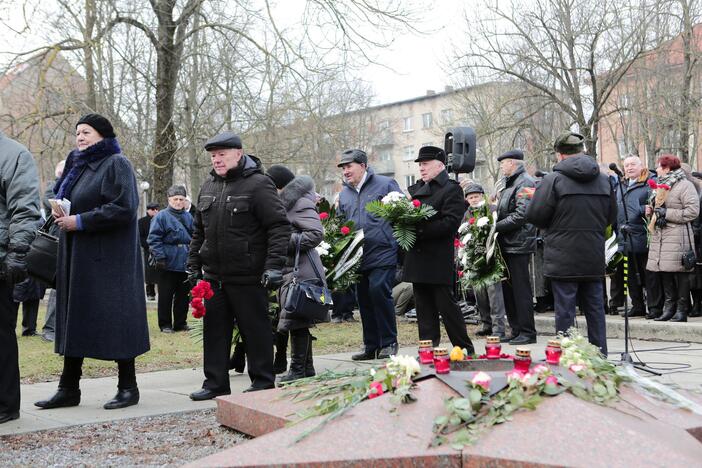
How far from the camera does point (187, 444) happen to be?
18.9 feet

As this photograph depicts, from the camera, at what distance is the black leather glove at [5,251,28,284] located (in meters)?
6.26

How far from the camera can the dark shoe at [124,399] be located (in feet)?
23.0

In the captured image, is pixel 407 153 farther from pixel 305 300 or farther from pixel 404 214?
pixel 305 300

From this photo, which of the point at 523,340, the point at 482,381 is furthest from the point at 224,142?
the point at 523,340

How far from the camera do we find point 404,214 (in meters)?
8.29

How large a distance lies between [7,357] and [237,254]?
72.0 inches

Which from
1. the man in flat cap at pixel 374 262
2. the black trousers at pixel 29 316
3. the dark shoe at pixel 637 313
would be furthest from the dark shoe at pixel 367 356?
the black trousers at pixel 29 316

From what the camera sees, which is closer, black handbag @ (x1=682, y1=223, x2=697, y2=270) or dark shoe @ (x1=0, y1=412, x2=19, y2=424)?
dark shoe @ (x1=0, y1=412, x2=19, y2=424)

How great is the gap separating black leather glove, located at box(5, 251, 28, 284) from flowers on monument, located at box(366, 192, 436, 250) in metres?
3.32

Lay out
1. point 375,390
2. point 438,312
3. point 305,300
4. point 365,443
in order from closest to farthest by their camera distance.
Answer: point 365,443 < point 375,390 < point 305,300 < point 438,312

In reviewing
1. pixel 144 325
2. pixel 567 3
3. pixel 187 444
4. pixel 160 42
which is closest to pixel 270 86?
pixel 160 42

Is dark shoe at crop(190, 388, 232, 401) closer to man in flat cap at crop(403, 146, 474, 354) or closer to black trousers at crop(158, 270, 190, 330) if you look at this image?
man in flat cap at crop(403, 146, 474, 354)

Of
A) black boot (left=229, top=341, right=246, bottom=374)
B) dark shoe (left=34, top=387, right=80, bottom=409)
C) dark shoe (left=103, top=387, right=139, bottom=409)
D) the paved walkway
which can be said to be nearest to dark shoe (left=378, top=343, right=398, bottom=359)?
the paved walkway

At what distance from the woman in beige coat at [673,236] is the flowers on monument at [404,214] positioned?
4.52 meters
